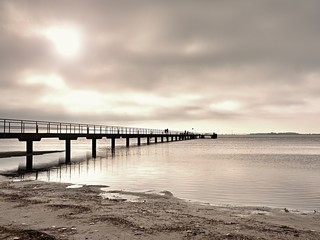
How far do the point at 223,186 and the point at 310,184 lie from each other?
230 inches

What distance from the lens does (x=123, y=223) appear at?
926 cm

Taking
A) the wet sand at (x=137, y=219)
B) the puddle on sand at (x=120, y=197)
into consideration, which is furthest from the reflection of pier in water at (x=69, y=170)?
the wet sand at (x=137, y=219)

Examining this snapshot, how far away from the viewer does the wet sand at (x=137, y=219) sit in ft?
27.1

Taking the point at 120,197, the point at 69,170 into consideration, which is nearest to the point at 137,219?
the point at 120,197

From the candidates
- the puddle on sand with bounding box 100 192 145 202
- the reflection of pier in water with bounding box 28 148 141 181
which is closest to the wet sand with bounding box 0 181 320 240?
the puddle on sand with bounding box 100 192 145 202

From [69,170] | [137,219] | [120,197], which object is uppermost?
[137,219]

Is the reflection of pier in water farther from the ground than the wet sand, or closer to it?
closer to it

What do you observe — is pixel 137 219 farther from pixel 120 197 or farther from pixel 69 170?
pixel 69 170

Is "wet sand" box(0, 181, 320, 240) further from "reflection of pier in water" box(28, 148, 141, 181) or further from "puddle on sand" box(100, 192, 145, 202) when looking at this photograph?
"reflection of pier in water" box(28, 148, 141, 181)

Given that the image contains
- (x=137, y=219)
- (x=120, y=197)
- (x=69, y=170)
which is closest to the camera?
(x=137, y=219)

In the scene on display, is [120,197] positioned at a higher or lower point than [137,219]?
lower

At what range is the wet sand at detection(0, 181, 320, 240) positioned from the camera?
Result: 8.26 meters

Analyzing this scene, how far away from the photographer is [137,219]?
9828 mm

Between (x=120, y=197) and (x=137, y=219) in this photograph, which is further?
(x=120, y=197)
